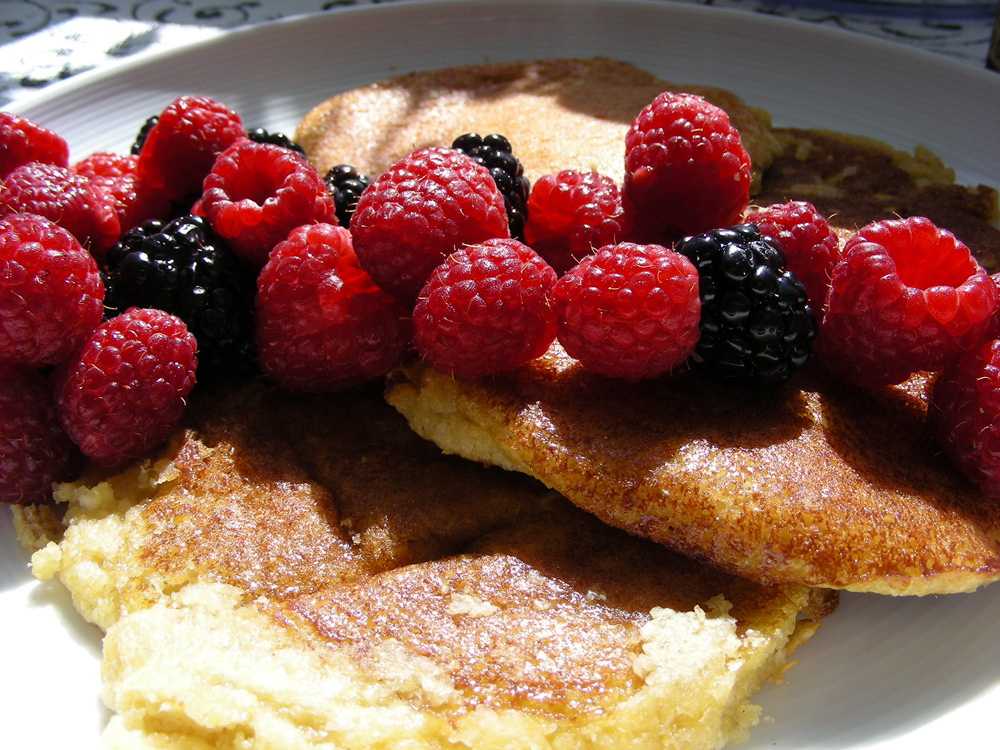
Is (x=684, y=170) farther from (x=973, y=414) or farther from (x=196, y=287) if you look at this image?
(x=196, y=287)

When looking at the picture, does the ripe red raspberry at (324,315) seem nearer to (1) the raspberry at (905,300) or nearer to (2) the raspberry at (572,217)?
(2) the raspberry at (572,217)

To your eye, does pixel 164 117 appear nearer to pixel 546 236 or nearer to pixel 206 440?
pixel 206 440

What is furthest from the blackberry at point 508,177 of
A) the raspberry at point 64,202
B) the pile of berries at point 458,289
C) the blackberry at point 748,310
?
the raspberry at point 64,202

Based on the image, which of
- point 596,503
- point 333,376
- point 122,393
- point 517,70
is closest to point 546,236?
point 333,376

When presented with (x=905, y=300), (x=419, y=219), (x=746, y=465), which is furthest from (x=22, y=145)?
(x=905, y=300)

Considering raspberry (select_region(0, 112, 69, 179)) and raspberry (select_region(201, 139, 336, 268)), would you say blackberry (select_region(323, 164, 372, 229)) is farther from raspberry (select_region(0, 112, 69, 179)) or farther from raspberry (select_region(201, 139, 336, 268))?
raspberry (select_region(0, 112, 69, 179))
